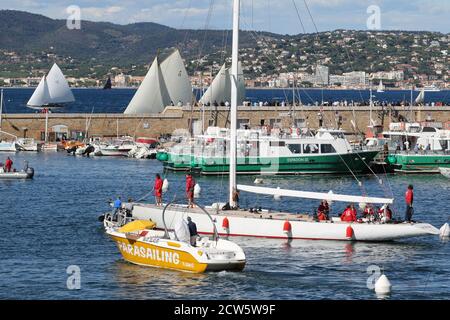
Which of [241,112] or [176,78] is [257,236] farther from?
[176,78]

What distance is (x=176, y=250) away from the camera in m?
36.8

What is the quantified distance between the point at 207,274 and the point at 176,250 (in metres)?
1.37

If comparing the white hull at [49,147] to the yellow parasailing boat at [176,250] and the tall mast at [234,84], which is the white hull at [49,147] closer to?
the tall mast at [234,84]

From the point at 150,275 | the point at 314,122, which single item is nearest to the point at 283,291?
the point at 150,275

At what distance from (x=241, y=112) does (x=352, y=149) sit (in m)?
21.8

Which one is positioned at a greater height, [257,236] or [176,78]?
[176,78]

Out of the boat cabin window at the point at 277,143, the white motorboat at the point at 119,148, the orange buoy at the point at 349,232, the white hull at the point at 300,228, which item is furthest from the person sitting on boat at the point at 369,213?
the white motorboat at the point at 119,148

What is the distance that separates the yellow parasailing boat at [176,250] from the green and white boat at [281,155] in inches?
1345

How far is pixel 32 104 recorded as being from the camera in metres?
120

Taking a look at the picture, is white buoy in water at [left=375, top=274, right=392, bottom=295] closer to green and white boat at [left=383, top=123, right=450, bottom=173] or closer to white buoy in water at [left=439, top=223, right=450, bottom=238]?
white buoy in water at [left=439, top=223, right=450, bottom=238]

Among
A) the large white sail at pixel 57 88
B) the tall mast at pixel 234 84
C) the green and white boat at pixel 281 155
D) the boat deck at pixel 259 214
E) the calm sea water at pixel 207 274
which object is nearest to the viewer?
the calm sea water at pixel 207 274

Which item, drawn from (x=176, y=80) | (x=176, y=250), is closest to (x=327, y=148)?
(x=176, y=80)

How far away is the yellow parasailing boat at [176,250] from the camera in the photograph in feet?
118

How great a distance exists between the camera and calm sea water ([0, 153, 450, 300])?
3447 cm
